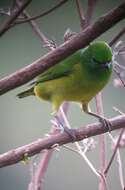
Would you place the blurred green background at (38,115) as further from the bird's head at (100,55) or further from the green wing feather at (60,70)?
the bird's head at (100,55)

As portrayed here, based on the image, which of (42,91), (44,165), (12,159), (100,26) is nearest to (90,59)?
(42,91)

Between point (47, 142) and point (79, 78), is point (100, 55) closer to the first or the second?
point (79, 78)

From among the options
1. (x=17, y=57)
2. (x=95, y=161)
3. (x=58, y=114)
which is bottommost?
(x=95, y=161)

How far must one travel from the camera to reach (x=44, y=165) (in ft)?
5.40

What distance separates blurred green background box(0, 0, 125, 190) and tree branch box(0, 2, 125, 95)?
2499 millimetres

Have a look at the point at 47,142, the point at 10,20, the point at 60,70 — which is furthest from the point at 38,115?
the point at 10,20

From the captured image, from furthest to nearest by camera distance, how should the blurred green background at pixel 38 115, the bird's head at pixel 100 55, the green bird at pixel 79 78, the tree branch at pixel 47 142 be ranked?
the blurred green background at pixel 38 115 < the green bird at pixel 79 78 < the bird's head at pixel 100 55 < the tree branch at pixel 47 142

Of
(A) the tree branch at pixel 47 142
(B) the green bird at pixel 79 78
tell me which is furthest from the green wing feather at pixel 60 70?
(A) the tree branch at pixel 47 142

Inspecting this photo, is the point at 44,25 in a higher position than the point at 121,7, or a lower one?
higher

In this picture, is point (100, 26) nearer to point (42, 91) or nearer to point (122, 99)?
point (42, 91)

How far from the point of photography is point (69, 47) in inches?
33.7

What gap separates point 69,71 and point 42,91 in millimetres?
168

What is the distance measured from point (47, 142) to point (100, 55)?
591 millimetres

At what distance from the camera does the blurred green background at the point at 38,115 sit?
11.3 ft
